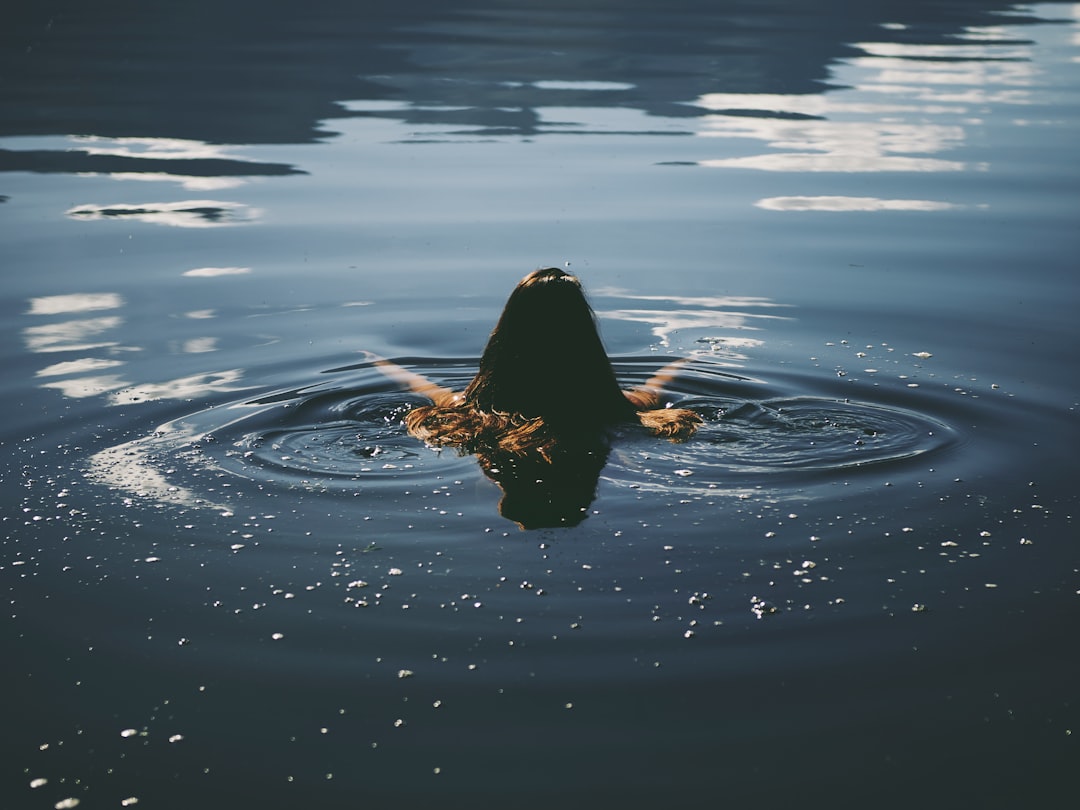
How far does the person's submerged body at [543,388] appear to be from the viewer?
694 cm

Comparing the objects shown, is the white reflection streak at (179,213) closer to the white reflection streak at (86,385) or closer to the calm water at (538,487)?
the calm water at (538,487)

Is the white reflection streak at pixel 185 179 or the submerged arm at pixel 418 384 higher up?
the white reflection streak at pixel 185 179

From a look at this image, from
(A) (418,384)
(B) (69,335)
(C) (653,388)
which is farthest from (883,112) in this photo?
(B) (69,335)

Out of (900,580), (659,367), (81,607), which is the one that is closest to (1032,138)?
(659,367)

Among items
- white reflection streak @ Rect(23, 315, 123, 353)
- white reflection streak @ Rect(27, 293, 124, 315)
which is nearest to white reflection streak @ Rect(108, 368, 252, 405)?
white reflection streak @ Rect(23, 315, 123, 353)

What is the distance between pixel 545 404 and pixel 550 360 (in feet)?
0.80

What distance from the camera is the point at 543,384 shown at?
706 cm

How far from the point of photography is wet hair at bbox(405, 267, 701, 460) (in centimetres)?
694

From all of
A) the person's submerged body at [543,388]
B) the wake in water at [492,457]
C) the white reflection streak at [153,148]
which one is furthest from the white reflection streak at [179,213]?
the person's submerged body at [543,388]

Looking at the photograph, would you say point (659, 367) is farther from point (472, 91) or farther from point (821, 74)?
point (821, 74)

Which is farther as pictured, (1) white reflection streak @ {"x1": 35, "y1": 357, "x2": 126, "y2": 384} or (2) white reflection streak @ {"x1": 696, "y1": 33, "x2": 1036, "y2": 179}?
(2) white reflection streak @ {"x1": 696, "y1": 33, "x2": 1036, "y2": 179}

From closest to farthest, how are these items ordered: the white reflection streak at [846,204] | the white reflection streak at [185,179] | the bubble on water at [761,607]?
1. the bubble on water at [761,607]
2. the white reflection streak at [846,204]
3. the white reflection streak at [185,179]

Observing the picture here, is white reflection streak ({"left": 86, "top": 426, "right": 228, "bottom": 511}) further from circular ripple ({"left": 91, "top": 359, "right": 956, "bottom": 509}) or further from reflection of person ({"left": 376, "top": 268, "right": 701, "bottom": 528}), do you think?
reflection of person ({"left": 376, "top": 268, "right": 701, "bottom": 528})

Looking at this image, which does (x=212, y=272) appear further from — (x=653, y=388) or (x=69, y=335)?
(x=653, y=388)
